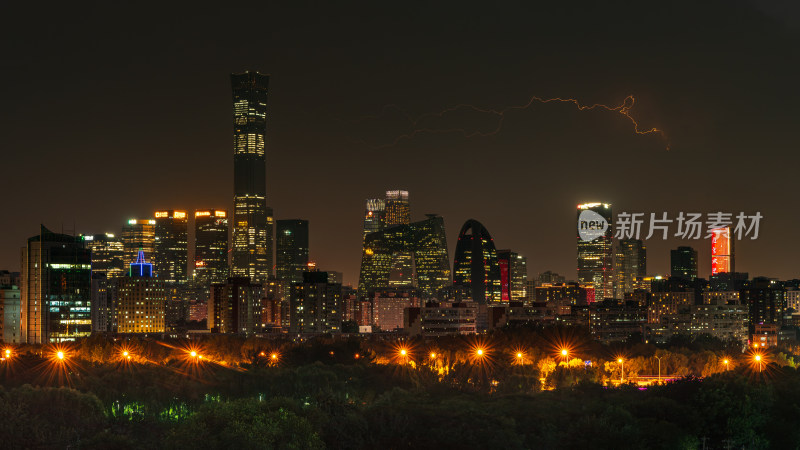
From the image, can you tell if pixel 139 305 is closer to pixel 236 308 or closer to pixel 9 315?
pixel 236 308

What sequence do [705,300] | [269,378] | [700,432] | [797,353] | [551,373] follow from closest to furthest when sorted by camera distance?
[700,432]
[269,378]
[551,373]
[797,353]
[705,300]

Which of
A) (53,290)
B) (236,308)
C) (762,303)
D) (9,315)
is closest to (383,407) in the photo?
(53,290)

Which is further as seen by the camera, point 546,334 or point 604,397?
point 546,334

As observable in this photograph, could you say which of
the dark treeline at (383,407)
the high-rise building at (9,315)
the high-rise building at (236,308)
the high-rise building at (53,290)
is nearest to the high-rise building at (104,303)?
the high-rise building at (236,308)

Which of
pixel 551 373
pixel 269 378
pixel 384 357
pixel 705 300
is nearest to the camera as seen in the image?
pixel 269 378

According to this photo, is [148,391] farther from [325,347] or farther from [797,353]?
[797,353]

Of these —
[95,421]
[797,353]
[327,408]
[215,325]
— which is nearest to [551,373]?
[327,408]

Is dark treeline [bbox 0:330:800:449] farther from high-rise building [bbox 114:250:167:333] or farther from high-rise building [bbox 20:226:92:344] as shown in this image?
high-rise building [bbox 114:250:167:333]
